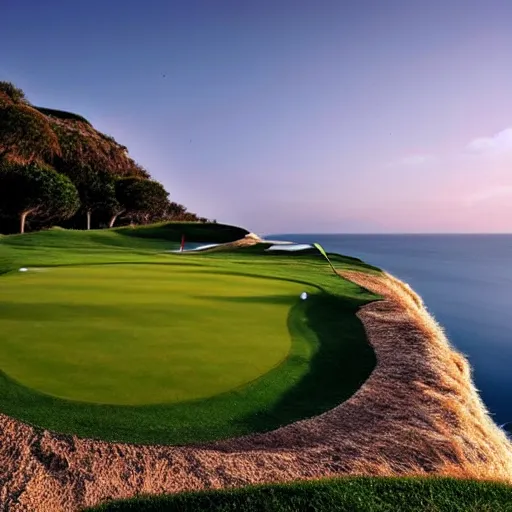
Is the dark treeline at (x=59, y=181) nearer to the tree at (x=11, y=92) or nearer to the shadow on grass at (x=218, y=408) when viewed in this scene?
the tree at (x=11, y=92)

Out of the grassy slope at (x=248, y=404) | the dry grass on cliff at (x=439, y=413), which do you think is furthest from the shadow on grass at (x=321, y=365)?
the dry grass on cliff at (x=439, y=413)

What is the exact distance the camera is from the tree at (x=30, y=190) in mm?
37250

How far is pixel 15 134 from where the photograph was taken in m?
43.6

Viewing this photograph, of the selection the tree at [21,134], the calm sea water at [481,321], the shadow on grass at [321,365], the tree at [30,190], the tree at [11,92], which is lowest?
the calm sea water at [481,321]

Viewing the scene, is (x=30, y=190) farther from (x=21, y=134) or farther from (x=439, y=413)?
(x=439, y=413)

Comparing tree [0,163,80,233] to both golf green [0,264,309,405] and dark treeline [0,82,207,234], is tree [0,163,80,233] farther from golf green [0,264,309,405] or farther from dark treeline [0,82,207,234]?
golf green [0,264,309,405]

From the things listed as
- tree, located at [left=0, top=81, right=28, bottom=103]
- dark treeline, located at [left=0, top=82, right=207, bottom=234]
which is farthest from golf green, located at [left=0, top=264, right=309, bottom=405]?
tree, located at [left=0, top=81, right=28, bottom=103]

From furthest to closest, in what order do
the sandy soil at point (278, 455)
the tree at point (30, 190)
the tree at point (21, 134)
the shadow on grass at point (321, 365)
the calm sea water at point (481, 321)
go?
the tree at point (21, 134) → the tree at point (30, 190) → the calm sea water at point (481, 321) → the shadow on grass at point (321, 365) → the sandy soil at point (278, 455)

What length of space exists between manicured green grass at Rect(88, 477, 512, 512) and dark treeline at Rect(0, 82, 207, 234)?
127ft

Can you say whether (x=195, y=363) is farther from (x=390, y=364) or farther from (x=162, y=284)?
(x=162, y=284)

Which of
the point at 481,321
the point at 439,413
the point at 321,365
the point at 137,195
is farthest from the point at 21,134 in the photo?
the point at 439,413

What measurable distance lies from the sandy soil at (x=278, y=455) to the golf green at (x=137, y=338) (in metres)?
0.85

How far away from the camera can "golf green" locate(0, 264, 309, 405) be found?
5.19 m

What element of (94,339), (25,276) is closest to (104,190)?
(25,276)
